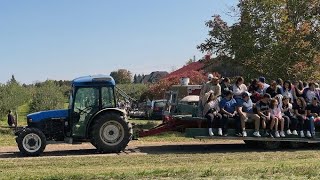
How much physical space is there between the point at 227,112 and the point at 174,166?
3933mm

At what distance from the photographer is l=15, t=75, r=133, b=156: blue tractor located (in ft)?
45.2

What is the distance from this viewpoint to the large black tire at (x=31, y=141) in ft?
44.4

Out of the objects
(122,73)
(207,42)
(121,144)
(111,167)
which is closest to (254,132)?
(121,144)

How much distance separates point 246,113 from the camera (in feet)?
48.0

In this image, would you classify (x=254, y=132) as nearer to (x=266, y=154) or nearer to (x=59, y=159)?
(x=266, y=154)

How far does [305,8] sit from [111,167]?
14205 millimetres

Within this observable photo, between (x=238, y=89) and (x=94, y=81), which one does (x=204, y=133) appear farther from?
(x=94, y=81)

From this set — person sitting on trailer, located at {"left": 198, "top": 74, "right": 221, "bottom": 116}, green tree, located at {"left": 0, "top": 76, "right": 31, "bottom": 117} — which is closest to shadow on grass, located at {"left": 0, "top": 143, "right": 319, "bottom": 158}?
person sitting on trailer, located at {"left": 198, "top": 74, "right": 221, "bottom": 116}

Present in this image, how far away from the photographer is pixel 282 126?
583 inches

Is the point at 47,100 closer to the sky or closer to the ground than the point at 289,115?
closer to the sky

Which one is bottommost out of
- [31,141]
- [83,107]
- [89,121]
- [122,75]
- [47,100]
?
[31,141]

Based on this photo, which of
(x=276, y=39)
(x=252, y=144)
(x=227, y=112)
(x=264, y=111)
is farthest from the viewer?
(x=276, y=39)

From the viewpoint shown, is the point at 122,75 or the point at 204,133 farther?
the point at 122,75

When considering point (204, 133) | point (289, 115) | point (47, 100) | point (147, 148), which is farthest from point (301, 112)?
point (47, 100)
